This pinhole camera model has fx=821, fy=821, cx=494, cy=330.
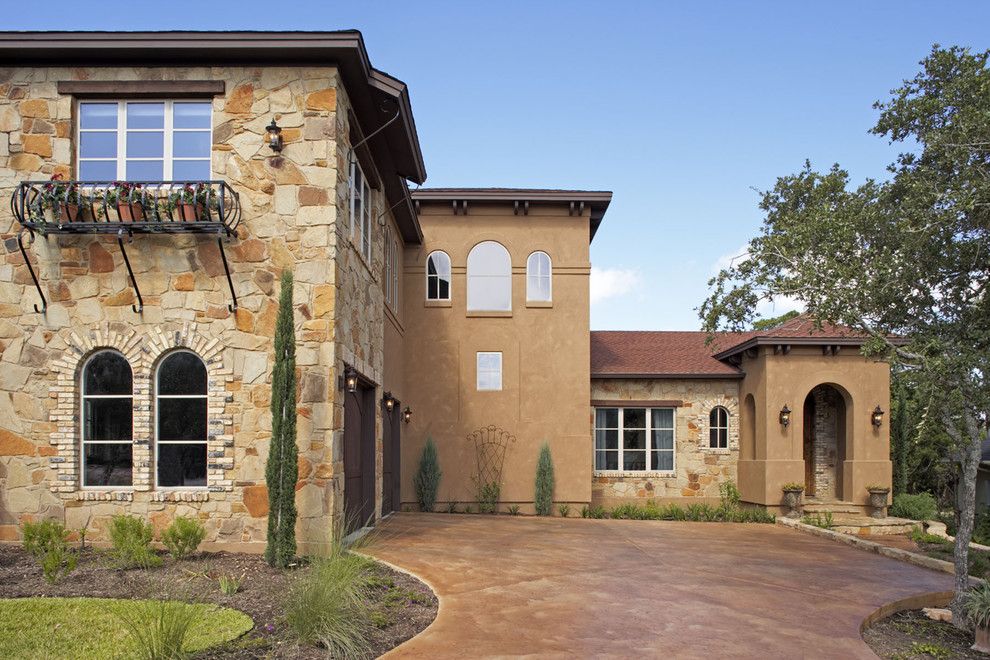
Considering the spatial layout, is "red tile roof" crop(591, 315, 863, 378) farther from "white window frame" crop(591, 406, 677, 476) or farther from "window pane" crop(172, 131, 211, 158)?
"window pane" crop(172, 131, 211, 158)

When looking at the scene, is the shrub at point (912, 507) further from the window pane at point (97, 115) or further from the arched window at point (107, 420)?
the window pane at point (97, 115)

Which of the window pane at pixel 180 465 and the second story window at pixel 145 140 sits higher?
the second story window at pixel 145 140

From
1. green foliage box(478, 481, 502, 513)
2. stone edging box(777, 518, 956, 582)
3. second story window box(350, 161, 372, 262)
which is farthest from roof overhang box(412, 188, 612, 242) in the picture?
stone edging box(777, 518, 956, 582)

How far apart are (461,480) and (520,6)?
1031 cm

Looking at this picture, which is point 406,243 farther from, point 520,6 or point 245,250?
point 245,250

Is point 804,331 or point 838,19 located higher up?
point 838,19

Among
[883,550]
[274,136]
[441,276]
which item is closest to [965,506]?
[883,550]

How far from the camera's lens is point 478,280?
64.0 feet

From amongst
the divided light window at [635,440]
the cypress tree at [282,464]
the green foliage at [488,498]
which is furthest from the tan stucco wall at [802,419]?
the cypress tree at [282,464]

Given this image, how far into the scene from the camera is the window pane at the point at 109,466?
10.1 meters

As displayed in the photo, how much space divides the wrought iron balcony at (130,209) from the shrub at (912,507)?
1597 cm

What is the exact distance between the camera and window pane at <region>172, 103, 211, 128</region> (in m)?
10.4

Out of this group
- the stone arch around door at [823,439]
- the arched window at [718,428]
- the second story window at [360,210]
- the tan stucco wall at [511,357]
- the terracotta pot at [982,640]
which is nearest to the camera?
the terracotta pot at [982,640]

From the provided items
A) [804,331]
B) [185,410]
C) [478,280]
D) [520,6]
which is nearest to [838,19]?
[520,6]
